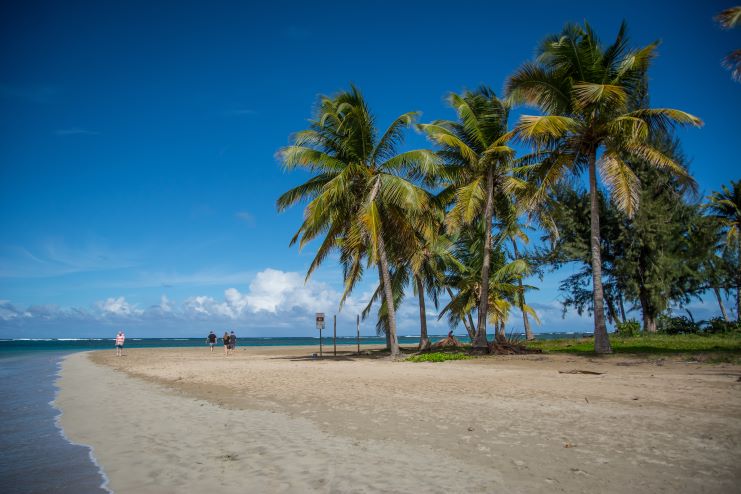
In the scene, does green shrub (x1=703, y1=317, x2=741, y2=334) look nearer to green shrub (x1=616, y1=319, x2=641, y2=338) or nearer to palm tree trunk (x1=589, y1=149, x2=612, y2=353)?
green shrub (x1=616, y1=319, x2=641, y2=338)

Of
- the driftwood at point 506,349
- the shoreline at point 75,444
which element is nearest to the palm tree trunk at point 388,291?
the driftwood at point 506,349

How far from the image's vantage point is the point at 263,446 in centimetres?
571

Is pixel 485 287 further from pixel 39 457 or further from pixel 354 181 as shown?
pixel 39 457

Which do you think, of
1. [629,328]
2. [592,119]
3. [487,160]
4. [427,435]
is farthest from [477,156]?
[427,435]

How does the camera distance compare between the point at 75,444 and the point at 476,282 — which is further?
the point at 476,282

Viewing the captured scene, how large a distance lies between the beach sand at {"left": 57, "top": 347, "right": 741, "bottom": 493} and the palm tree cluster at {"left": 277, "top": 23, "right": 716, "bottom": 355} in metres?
8.40

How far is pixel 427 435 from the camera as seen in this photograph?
19.9ft

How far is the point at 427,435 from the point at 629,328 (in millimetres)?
24951

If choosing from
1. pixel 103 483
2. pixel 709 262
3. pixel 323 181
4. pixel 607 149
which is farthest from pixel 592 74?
pixel 103 483

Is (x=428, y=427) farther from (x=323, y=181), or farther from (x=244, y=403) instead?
(x=323, y=181)

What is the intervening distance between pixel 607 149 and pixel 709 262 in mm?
13467

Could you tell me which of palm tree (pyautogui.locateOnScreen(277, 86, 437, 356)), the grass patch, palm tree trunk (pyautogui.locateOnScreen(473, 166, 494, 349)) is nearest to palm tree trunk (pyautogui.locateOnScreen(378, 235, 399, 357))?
palm tree (pyautogui.locateOnScreen(277, 86, 437, 356))

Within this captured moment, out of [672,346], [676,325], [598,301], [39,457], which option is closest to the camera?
[39,457]

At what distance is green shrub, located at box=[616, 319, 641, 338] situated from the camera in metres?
25.5
